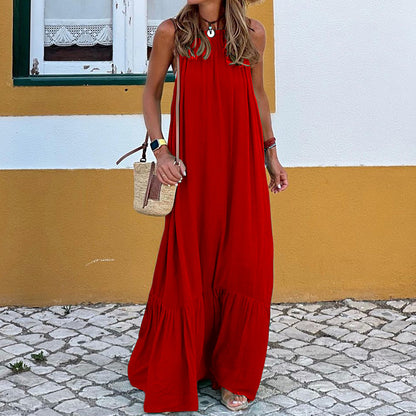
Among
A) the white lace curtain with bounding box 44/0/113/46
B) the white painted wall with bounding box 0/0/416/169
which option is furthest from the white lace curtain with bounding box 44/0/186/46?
the white painted wall with bounding box 0/0/416/169

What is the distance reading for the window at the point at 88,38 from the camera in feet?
16.9

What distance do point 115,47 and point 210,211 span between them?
248cm

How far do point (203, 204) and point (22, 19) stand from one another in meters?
2.76

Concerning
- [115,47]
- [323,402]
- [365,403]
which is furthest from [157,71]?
[115,47]

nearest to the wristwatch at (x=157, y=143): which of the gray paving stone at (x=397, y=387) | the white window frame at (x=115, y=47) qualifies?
the gray paving stone at (x=397, y=387)

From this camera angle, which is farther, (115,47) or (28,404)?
(115,47)

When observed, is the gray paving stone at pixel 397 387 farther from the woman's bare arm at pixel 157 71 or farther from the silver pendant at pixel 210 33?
the silver pendant at pixel 210 33

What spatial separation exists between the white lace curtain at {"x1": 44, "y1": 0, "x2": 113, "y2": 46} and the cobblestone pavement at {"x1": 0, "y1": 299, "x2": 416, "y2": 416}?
6.71 feet

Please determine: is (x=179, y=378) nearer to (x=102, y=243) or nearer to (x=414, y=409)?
(x=414, y=409)

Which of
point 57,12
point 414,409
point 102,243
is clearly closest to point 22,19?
point 57,12

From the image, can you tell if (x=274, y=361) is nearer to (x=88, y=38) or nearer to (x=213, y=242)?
(x=213, y=242)

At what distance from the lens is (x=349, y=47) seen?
5000mm

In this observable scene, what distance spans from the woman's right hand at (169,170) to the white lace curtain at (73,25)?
2412mm

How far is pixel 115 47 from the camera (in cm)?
516
